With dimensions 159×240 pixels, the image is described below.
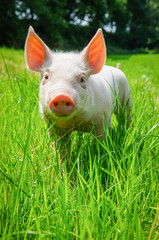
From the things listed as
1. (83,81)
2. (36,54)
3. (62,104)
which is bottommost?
(62,104)

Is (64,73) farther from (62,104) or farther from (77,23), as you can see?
(77,23)

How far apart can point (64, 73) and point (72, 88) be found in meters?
0.13

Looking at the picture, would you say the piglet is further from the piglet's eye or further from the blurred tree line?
the blurred tree line

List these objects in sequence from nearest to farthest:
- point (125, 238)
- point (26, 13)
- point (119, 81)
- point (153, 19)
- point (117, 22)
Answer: point (125, 238), point (119, 81), point (26, 13), point (117, 22), point (153, 19)

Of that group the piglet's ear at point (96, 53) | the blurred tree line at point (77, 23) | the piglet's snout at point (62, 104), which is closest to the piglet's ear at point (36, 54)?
the piglet's ear at point (96, 53)

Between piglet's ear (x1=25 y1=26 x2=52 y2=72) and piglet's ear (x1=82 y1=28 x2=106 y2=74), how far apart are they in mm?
308

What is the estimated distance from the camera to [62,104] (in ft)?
4.78

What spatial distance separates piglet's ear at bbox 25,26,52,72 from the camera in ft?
6.29

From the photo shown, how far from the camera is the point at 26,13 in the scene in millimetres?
19000

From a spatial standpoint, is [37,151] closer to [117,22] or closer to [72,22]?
[72,22]

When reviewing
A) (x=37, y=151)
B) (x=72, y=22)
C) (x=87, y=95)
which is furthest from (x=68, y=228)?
(x=72, y=22)

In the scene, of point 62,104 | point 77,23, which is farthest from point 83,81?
point 77,23

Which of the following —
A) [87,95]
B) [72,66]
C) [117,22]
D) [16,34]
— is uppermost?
[117,22]

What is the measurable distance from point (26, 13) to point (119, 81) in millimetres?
18911
